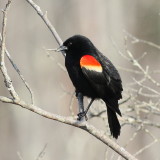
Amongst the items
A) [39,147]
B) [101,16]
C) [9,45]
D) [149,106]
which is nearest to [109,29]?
[101,16]

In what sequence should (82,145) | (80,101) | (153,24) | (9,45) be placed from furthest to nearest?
(153,24) < (9,45) < (82,145) < (80,101)

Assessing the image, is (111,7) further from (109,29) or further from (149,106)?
(149,106)

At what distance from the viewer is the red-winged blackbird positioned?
14.9 feet

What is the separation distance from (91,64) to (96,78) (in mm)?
153

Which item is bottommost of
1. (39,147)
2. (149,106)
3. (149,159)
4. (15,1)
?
(149,159)

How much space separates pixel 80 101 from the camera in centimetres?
456

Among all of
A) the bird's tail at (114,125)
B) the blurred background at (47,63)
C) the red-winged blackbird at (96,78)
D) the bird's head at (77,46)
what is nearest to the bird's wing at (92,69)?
the red-winged blackbird at (96,78)

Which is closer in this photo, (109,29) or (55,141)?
(55,141)

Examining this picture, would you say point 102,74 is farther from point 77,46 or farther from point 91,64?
point 77,46

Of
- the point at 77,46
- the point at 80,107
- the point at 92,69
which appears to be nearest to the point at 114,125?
the point at 80,107

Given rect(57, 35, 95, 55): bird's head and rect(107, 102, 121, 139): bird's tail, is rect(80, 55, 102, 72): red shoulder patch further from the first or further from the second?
rect(107, 102, 121, 139): bird's tail

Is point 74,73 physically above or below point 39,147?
above

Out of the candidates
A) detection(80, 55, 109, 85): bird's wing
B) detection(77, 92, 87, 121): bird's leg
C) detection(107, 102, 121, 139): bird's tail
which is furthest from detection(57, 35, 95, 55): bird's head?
detection(107, 102, 121, 139): bird's tail

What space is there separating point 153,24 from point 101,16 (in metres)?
3.50
